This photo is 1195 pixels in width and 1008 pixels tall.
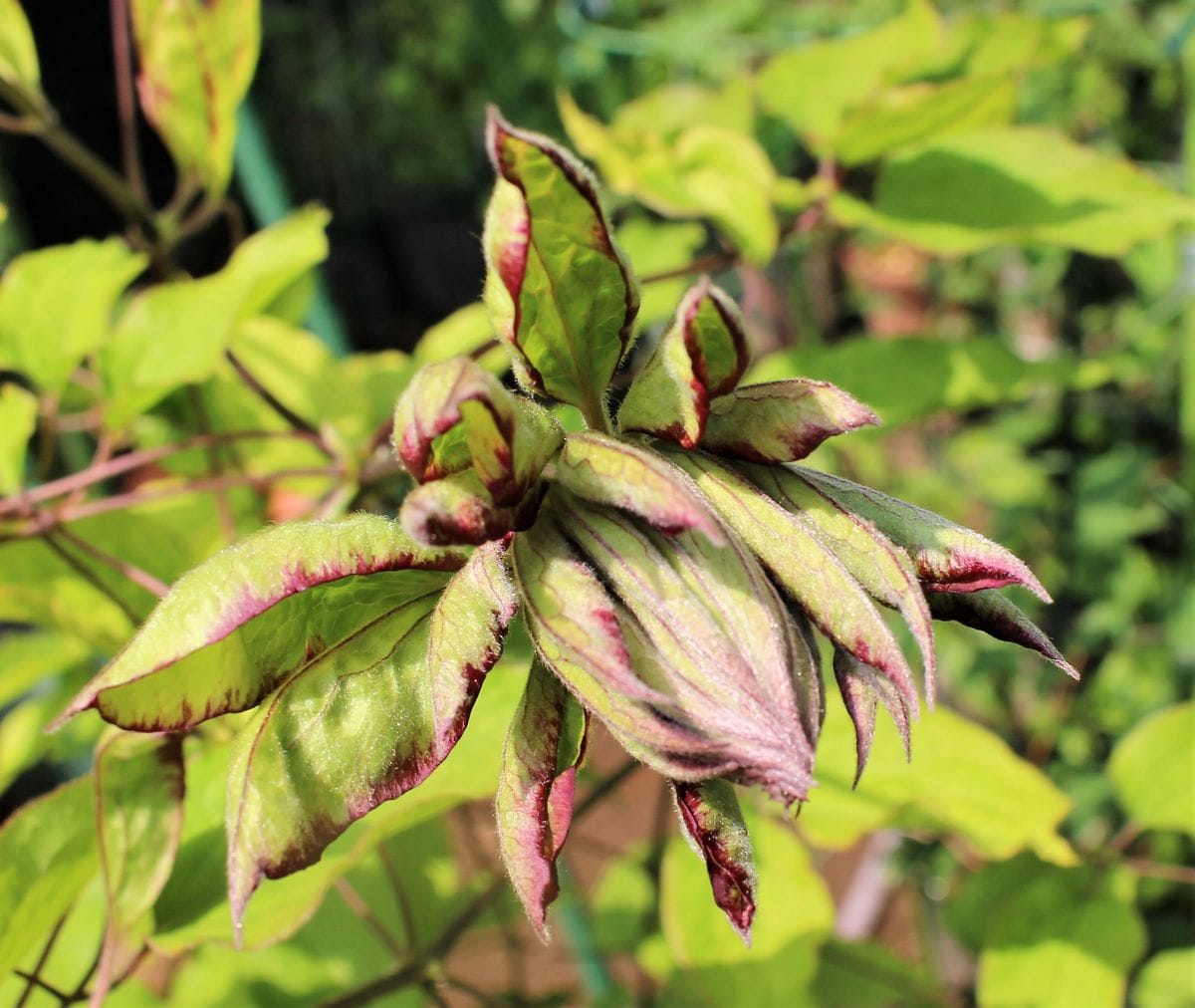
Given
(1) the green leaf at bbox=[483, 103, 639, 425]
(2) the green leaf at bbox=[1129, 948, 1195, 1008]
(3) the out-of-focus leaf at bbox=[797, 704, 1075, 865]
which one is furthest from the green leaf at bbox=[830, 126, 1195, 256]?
(2) the green leaf at bbox=[1129, 948, 1195, 1008]

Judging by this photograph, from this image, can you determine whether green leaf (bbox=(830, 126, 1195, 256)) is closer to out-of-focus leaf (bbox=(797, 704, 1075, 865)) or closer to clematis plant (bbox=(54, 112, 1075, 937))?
out-of-focus leaf (bbox=(797, 704, 1075, 865))

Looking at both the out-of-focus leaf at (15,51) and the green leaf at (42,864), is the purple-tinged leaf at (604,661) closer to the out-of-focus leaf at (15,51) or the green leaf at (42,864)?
the green leaf at (42,864)

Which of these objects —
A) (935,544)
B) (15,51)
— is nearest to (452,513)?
(935,544)

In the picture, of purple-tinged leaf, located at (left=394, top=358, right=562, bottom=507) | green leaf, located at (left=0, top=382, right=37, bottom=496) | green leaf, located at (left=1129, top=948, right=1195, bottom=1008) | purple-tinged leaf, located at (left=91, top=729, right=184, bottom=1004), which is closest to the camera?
purple-tinged leaf, located at (left=394, top=358, right=562, bottom=507)

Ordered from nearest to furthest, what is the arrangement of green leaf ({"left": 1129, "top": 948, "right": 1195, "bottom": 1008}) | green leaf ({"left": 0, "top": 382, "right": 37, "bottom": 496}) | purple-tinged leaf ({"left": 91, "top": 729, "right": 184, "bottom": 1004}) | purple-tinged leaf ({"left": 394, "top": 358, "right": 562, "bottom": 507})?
1. purple-tinged leaf ({"left": 394, "top": 358, "right": 562, "bottom": 507})
2. purple-tinged leaf ({"left": 91, "top": 729, "right": 184, "bottom": 1004})
3. green leaf ({"left": 0, "top": 382, "right": 37, "bottom": 496})
4. green leaf ({"left": 1129, "top": 948, "right": 1195, "bottom": 1008})

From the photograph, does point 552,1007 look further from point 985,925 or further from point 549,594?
point 549,594

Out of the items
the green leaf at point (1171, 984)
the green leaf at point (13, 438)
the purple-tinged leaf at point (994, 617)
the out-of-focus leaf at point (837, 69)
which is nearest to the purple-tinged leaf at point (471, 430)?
the purple-tinged leaf at point (994, 617)

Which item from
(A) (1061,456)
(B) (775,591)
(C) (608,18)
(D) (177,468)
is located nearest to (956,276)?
(A) (1061,456)
